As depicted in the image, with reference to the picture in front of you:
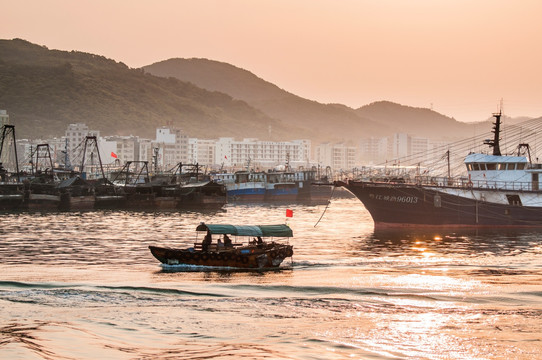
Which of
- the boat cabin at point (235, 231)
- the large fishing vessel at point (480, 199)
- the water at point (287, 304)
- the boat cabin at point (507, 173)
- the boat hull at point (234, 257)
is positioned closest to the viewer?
the water at point (287, 304)

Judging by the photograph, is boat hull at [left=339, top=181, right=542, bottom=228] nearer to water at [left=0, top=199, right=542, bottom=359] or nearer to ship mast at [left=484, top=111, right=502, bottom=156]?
ship mast at [left=484, top=111, right=502, bottom=156]

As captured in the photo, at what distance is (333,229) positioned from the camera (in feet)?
251

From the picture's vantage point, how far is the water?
28.1 metres

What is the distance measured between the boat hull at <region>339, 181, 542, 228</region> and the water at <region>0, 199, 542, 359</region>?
11808mm

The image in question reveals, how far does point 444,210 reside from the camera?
71.4 meters

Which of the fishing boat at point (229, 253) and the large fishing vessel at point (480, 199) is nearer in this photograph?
the fishing boat at point (229, 253)

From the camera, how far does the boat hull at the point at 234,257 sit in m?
44.1

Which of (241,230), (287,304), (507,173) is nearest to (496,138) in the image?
(507,173)

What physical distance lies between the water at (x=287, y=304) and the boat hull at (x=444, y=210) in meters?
11.8

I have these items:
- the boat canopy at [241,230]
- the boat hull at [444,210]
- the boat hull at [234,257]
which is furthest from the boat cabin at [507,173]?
the boat hull at [234,257]

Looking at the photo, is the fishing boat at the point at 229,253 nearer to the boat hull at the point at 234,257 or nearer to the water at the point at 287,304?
the boat hull at the point at 234,257

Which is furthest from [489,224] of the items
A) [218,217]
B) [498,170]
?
[218,217]

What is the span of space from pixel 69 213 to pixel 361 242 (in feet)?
178

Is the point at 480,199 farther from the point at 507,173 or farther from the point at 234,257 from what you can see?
the point at 234,257
